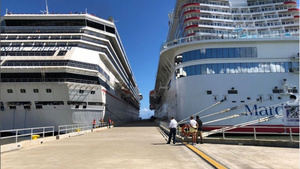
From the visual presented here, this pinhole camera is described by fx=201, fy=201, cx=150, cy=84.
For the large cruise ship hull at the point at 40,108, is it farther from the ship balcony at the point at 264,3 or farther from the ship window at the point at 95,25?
the ship balcony at the point at 264,3

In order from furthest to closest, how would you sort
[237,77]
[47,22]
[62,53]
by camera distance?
[47,22]
[62,53]
[237,77]

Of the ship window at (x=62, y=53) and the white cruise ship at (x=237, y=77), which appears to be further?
the ship window at (x=62, y=53)

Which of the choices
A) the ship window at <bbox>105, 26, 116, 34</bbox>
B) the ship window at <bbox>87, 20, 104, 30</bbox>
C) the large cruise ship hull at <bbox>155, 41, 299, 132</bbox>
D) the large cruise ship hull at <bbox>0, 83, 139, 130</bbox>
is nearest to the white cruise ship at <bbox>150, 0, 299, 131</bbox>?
the large cruise ship hull at <bbox>155, 41, 299, 132</bbox>

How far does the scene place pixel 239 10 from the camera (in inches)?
1690

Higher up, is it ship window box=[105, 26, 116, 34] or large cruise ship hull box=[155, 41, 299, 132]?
ship window box=[105, 26, 116, 34]

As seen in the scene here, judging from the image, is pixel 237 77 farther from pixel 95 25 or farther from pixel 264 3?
pixel 264 3

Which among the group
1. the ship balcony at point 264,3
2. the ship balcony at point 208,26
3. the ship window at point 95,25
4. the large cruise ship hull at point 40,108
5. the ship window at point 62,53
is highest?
the ship balcony at point 264,3

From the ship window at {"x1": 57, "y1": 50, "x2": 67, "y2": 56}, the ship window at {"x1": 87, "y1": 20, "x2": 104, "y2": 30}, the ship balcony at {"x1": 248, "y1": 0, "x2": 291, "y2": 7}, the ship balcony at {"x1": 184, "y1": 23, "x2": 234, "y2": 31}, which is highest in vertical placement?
the ship balcony at {"x1": 248, "y1": 0, "x2": 291, "y2": 7}

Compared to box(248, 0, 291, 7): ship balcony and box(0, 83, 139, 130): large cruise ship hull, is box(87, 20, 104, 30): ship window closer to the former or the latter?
box(0, 83, 139, 130): large cruise ship hull

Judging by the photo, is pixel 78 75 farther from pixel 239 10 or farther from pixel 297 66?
pixel 239 10

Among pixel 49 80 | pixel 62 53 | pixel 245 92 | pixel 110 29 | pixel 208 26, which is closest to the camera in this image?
pixel 245 92

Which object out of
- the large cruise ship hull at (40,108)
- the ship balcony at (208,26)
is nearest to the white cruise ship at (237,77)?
the large cruise ship hull at (40,108)

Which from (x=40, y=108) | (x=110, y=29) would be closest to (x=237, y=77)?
(x=40, y=108)

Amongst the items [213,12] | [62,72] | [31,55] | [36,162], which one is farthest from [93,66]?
[213,12]
